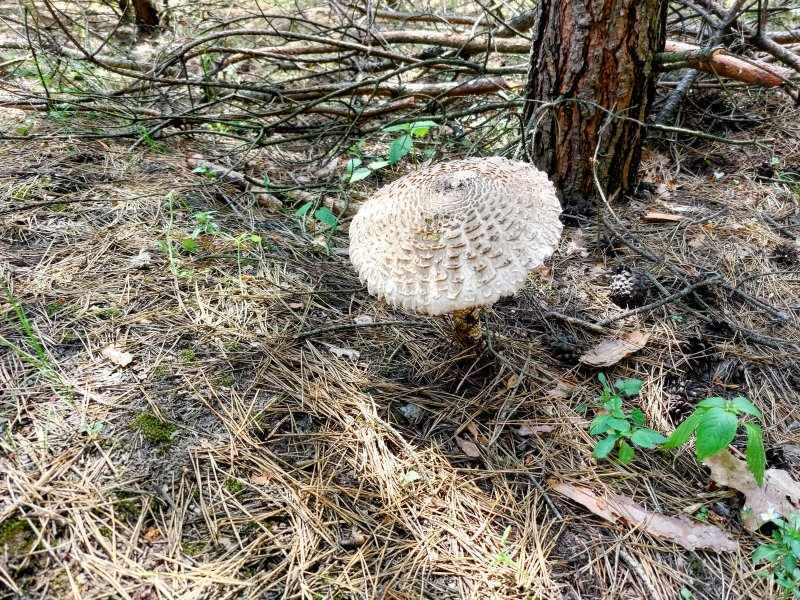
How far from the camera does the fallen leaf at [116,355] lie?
2146 mm

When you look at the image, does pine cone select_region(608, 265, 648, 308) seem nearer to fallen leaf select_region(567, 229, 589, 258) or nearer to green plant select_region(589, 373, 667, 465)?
fallen leaf select_region(567, 229, 589, 258)

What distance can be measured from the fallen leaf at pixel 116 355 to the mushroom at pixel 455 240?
3.61ft

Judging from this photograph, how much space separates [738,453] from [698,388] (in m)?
0.39

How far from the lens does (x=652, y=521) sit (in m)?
1.84

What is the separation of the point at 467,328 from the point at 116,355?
160 centimetres

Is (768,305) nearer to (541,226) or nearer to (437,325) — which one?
(541,226)

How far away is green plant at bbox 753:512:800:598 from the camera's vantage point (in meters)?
1.60

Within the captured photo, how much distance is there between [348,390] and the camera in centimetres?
224

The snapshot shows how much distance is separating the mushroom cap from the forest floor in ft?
2.00

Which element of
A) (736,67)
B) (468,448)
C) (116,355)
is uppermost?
(736,67)

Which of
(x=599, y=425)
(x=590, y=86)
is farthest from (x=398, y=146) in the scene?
(x=599, y=425)

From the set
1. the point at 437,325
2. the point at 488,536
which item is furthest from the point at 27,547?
the point at 437,325

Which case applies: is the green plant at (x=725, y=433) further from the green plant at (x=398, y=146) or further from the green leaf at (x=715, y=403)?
the green plant at (x=398, y=146)

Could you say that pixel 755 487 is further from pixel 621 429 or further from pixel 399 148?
pixel 399 148
